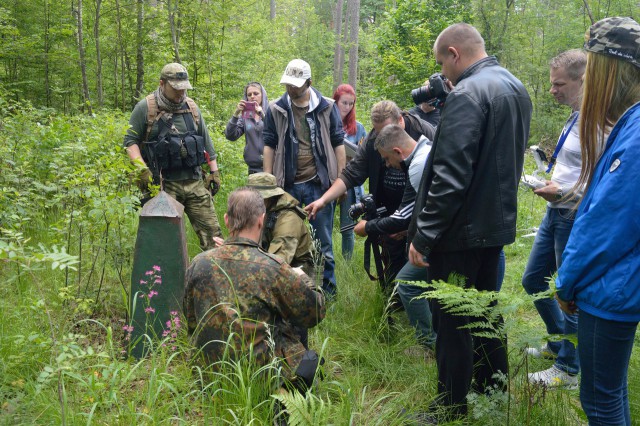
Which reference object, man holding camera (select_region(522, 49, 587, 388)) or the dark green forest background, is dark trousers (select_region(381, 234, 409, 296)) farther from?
the dark green forest background

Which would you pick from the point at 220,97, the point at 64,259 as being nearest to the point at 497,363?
the point at 64,259

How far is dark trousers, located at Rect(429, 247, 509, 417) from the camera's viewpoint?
8.63 feet

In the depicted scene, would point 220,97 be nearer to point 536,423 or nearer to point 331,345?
point 331,345

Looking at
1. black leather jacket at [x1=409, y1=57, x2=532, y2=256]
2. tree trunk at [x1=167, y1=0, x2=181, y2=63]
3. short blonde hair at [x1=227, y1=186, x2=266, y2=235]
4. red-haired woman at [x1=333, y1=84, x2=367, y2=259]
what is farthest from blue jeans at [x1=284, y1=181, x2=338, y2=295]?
tree trunk at [x1=167, y1=0, x2=181, y2=63]

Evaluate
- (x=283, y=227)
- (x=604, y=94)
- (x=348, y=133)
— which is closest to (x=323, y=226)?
(x=283, y=227)

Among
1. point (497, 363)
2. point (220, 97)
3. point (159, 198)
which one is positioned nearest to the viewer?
point (497, 363)

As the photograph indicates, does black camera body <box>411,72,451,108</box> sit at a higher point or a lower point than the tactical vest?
higher

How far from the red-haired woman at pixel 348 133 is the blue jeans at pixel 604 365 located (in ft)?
11.5

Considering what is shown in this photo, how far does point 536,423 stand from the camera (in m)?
2.49

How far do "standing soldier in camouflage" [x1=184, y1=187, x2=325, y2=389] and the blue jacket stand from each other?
132 cm

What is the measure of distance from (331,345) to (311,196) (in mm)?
1658

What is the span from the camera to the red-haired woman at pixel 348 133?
5.55 meters

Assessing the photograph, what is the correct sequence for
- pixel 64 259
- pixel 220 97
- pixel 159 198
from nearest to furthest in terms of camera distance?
pixel 64 259
pixel 159 198
pixel 220 97

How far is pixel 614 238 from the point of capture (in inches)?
67.4
